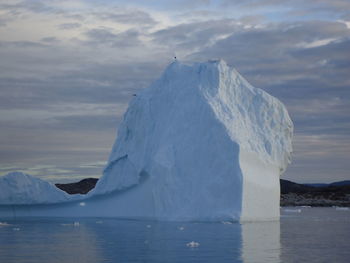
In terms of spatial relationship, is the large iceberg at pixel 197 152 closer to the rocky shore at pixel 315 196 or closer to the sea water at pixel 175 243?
the sea water at pixel 175 243

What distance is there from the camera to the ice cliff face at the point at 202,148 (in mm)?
21500

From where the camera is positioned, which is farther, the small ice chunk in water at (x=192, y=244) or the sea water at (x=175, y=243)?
the small ice chunk in water at (x=192, y=244)

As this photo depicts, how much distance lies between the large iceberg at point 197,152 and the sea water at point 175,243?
981 millimetres

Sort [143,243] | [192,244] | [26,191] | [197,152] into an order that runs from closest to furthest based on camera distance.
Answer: [192,244]
[143,243]
[197,152]
[26,191]

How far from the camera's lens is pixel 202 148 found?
22.3m

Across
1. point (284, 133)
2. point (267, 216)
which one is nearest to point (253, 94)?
point (284, 133)

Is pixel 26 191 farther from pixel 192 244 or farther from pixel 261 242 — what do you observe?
pixel 261 242

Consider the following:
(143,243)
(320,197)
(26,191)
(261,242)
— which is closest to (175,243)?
(143,243)

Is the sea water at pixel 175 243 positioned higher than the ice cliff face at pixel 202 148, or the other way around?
the ice cliff face at pixel 202 148

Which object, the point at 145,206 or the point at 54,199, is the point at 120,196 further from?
the point at 54,199

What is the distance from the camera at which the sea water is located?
494 inches

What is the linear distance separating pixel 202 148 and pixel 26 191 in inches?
328

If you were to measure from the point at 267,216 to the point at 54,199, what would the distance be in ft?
30.6

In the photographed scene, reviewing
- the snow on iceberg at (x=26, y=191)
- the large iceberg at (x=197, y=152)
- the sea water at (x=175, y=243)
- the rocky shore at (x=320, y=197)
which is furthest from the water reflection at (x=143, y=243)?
the rocky shore at (x=320, y=197)
